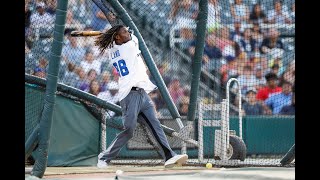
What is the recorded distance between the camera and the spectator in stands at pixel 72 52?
12758 mm

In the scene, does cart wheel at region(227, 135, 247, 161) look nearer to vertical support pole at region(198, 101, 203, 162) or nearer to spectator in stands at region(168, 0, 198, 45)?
vertical support pole at region(198, 101, 203, 162)

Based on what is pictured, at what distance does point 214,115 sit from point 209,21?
5.76 feet

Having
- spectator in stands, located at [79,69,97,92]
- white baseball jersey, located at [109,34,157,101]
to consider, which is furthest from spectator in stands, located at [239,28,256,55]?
white baseball jersey, located at [109,34,157,101]

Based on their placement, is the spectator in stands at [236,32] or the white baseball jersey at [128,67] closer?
the white baseball jersey at [128,67]

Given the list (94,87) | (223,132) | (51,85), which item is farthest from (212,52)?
(51,85)

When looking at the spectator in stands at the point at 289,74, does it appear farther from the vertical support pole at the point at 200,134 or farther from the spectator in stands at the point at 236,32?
the vertical support pole at the point at 200,134

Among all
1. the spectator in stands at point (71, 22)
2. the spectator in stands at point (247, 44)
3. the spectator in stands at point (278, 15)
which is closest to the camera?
the spectator in stands at point (71, 22)

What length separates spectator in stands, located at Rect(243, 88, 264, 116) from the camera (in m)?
15.3

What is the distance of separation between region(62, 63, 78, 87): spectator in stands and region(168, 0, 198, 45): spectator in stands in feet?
5.95

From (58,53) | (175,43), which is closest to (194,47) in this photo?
(175,43)

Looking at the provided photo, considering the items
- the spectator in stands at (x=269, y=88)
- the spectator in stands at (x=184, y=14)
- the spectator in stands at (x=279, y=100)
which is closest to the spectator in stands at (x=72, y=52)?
the spectator in stands at (x=184, y=14)
